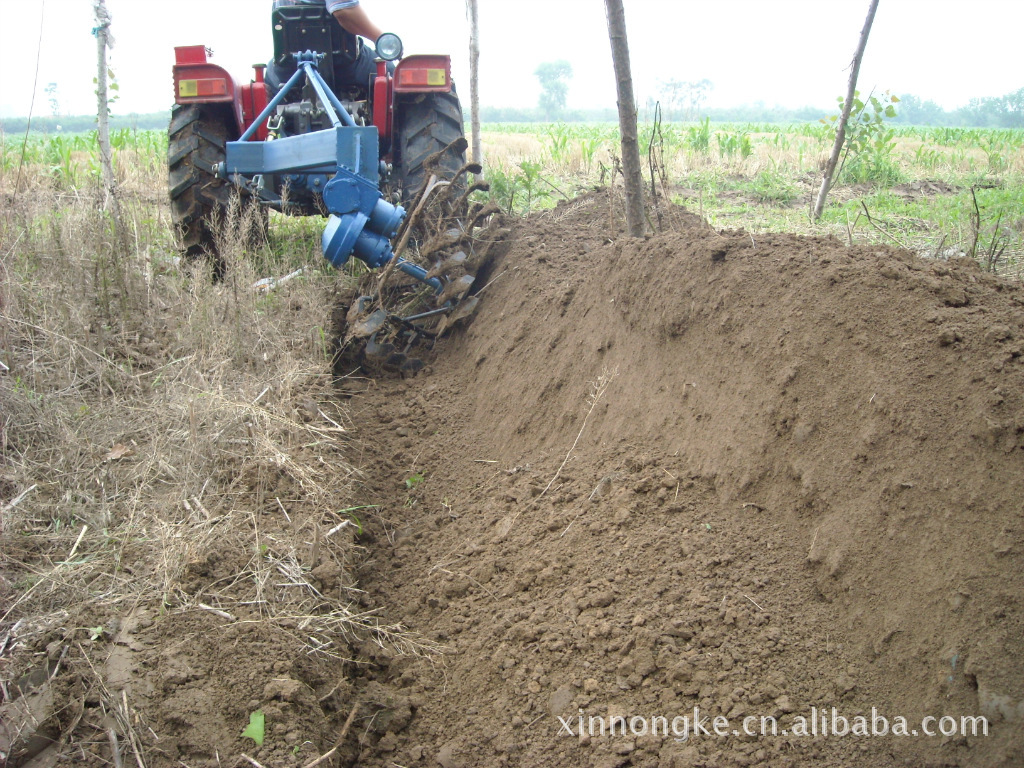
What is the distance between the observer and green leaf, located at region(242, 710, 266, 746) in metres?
1.83

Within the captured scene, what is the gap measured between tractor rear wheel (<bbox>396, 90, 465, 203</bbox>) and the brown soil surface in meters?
2.93

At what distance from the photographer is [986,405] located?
191 cm

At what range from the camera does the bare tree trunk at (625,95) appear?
3506 mm

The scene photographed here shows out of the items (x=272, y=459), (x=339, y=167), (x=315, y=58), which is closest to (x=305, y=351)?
(x=339, y=167)

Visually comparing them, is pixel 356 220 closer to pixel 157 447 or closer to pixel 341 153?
pixel 341 153

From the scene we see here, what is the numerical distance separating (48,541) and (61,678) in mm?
776

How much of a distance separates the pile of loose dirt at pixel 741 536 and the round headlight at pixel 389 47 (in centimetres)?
271

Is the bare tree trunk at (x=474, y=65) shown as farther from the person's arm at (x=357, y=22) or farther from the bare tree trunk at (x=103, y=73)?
the bare tree trunk at (x=103, y=73)

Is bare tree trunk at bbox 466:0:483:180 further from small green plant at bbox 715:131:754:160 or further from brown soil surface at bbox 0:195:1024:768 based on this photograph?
brown soil surface at bbox 0:195:1024:768

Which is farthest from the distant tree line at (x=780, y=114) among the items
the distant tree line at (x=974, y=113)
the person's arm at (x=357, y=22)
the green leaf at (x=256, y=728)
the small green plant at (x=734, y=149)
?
the green leaf at (x=256, y=728)

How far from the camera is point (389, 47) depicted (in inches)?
195

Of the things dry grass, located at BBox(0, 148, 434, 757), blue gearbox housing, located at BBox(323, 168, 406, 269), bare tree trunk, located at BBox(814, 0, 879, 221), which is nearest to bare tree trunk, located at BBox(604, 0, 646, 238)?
blue gearbox housing, located at BBox(323, 168, 406, 269)

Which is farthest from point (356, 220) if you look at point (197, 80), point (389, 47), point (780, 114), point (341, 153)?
point (780, 114)

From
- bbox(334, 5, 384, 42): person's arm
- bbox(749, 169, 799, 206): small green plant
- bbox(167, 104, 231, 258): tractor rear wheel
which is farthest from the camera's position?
bbox(749, 169, 799, 206): small green plant
